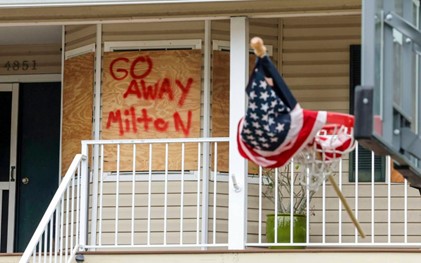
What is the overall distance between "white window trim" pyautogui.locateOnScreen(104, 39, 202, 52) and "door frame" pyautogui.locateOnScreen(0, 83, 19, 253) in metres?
1.79

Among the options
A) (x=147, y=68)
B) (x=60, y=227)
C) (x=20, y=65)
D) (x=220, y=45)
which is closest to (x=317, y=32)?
(x=220, y=45)

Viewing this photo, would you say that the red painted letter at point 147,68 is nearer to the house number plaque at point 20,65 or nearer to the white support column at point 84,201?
the white support column at point 84,201

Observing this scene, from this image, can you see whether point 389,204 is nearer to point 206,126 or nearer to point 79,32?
point 206,126

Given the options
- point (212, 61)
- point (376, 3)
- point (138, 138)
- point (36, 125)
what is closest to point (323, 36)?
point (212, 61)

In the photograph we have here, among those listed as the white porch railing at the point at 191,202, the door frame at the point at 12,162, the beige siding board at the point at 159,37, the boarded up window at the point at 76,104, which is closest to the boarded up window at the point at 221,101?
the white porch railing at the point at 191,202

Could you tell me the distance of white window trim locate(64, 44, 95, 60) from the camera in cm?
1207

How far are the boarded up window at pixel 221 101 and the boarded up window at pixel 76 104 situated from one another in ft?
3.89

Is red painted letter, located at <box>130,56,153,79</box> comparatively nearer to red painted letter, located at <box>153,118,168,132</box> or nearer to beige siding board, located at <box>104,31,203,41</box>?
beige siding board, located at <box>104,31,203,41</box>

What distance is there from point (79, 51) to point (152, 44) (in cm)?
78

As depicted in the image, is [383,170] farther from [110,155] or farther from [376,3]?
[376,3]

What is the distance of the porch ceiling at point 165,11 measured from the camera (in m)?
10.8

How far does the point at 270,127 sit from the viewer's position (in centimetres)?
739

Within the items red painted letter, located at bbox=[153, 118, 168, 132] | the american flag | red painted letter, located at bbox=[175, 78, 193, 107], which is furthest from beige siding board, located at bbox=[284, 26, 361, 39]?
the american flag

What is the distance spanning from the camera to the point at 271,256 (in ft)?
34.2
